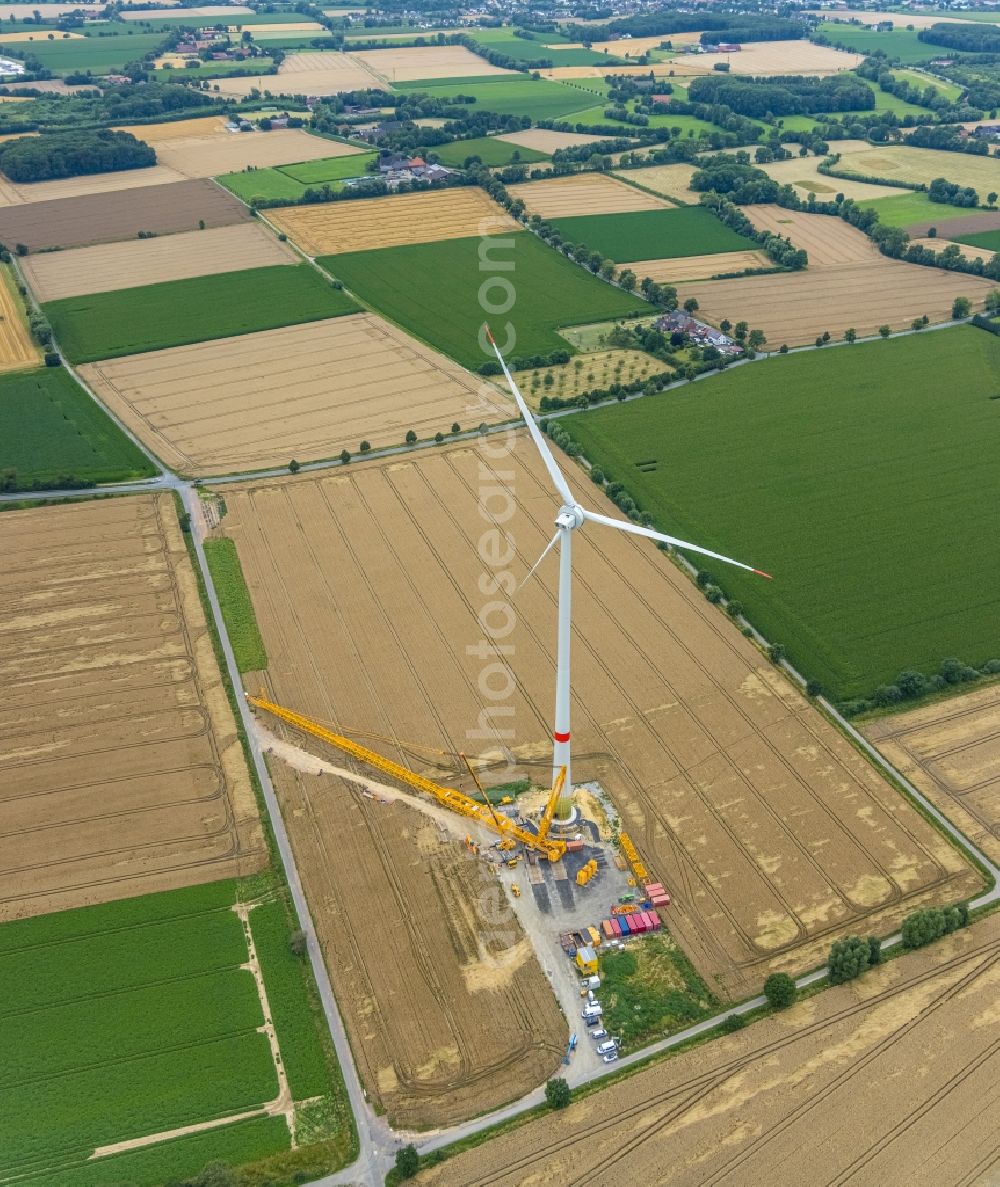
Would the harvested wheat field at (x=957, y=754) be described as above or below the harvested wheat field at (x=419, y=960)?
above

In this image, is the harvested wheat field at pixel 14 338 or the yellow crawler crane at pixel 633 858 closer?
the yellow crawler crane at pixel 633 858

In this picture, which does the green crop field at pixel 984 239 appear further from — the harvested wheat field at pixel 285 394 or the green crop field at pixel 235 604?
the green crop field at pixel 235 604

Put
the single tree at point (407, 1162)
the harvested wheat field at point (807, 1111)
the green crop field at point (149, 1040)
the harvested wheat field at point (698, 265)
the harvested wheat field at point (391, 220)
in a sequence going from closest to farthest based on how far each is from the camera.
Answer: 1. the single tree at point (407, 1162)
2. the harvested wheat field at point (807, 1111)
3. the green crop field at point (149, 1040)
4. the harvested wheat field at point (698, 265)
5. the harvested wheat field at point (391, 220)

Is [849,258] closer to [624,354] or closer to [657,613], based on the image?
[624,354]

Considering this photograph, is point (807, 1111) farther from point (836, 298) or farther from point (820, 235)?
point (820, 235)

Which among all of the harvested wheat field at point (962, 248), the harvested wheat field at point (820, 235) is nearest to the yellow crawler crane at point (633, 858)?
the harvested wheat field at point (820, 235)

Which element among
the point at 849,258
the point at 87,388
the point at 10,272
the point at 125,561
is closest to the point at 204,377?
the point at 87,388

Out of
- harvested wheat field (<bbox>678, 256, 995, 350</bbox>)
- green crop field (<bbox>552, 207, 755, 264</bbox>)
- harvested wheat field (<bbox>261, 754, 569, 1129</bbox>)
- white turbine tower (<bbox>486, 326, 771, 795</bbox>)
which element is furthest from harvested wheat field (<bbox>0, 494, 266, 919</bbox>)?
green crop field (<bbox>552, 207, 755, 264</bbox>)
